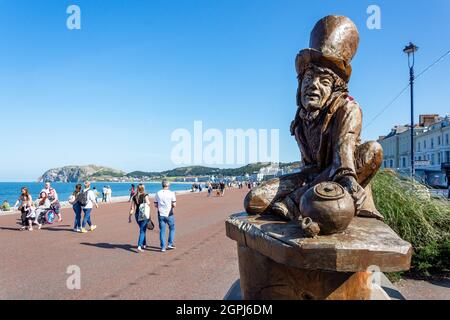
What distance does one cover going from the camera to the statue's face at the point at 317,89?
11.3ft

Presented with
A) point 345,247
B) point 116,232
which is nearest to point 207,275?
point 345,247

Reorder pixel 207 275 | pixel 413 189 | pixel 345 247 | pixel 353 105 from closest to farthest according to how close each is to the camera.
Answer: pixel 345 247 < pixel 353 105 < pixel 207 275 < pixel 413 189

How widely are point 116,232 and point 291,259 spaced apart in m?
11.6

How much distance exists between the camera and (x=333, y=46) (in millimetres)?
3553

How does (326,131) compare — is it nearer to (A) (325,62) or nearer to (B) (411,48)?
(A) (325,62)

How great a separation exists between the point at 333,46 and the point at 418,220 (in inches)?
198

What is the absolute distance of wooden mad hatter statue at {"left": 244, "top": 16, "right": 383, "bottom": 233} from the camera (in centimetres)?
319

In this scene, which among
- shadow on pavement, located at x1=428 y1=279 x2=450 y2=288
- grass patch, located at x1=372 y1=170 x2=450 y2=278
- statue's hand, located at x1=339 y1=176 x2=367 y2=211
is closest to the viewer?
statue's hand, located at x1=339 y1=176 x2=367 y2=211

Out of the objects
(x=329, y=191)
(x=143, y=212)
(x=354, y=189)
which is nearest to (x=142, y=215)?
(x=143, y=212)

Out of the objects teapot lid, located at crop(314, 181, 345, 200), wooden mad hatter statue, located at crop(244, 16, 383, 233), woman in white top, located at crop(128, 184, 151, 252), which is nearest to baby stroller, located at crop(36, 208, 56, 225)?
woman in white top, located at crop(128, 184, 151, 252)

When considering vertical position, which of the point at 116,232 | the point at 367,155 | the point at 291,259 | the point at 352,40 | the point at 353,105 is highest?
the point at 352,40

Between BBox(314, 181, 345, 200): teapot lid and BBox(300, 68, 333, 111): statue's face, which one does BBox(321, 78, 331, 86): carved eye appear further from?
BBox(314, 181, 345, 200): teapot lid
